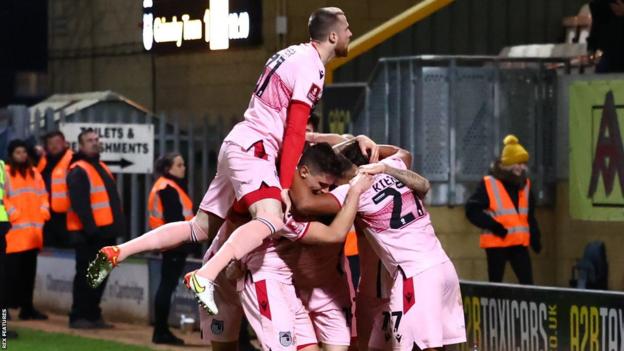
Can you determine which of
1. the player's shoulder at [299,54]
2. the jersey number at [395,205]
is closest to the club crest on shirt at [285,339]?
the jersey number at [395,205]

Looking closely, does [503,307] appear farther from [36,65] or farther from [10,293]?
[36,65]

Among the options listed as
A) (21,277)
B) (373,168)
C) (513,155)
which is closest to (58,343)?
(21,277)

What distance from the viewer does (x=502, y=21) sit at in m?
20.9

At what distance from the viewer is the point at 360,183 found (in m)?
10.0

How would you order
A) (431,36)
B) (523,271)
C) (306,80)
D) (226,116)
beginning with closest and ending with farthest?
(306,80), (523,271), (431,36), (226,116)

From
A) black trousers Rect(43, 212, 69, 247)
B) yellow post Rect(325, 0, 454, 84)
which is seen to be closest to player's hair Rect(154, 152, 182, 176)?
black trousers Rect(43, 212, 69, 247)

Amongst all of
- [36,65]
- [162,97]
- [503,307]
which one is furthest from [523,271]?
[36,65]

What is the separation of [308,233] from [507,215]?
6013mm

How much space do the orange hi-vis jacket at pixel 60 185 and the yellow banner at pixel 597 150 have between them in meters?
5.14

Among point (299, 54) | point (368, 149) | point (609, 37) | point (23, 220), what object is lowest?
point (23, 220)

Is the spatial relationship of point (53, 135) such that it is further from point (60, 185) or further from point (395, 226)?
point (395, 226)

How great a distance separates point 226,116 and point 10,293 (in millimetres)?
5332

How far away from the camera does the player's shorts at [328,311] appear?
34.2 ft

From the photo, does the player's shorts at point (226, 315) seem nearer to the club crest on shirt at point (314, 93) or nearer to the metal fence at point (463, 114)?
the club crest on shirt at point (314, 93)
